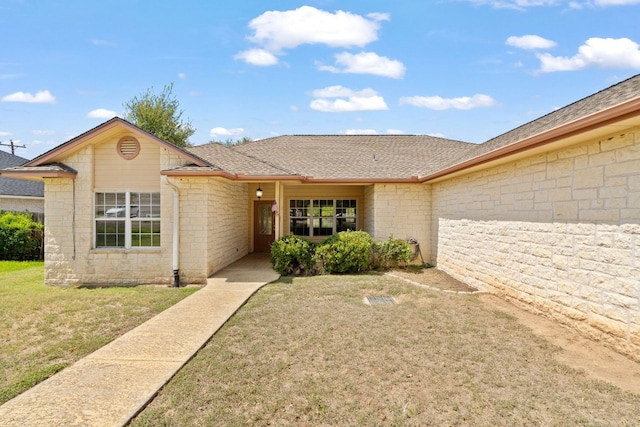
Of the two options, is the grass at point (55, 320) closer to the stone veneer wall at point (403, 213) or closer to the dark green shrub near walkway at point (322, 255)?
the dark green shrub near walkway at point (322, 255)

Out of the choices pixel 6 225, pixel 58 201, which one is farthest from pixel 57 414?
pixel 6 225

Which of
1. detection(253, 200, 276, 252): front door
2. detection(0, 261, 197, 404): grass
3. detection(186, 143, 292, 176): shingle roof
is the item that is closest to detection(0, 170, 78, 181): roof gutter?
detection(0, 261, 197, 404): grass

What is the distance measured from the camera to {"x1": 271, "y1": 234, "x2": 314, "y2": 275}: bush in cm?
998

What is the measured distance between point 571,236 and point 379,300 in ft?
12.4

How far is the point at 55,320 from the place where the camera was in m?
6.08

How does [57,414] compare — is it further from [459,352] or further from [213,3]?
[213,3]

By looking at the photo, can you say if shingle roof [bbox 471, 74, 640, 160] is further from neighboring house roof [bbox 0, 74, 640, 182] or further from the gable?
the gable

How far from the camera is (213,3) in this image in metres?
10.1

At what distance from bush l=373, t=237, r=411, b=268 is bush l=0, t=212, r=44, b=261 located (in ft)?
46.5

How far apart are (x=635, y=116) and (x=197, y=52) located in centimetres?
1474

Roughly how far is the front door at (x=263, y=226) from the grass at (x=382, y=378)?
878 centimetres

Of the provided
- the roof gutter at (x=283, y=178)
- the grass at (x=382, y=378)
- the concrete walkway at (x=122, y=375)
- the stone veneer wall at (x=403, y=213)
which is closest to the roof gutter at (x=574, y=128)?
the grass at (x=382, y=378)

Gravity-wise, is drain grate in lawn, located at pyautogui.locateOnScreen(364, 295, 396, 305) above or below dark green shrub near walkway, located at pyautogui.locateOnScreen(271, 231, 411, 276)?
below

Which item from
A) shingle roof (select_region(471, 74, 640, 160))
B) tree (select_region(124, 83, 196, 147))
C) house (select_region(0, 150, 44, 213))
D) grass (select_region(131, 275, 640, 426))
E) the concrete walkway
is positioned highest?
tree (select_region(124, 83, 196, 147))
